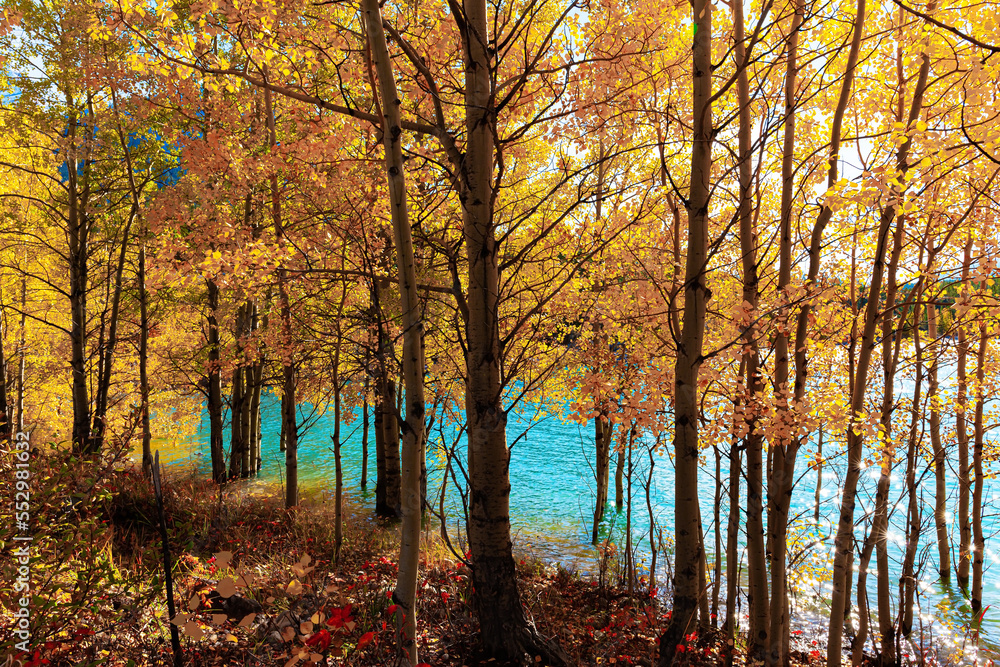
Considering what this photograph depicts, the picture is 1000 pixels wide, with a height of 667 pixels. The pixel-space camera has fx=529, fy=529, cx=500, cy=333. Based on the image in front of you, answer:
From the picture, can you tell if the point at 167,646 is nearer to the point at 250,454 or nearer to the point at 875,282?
the point at 875,282

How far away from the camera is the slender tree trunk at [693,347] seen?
308 centimetres

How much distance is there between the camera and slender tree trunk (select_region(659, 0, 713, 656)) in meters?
3.08

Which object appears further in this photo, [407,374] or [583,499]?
[583,499]

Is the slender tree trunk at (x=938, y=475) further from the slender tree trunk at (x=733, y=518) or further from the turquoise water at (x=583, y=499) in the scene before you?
the slender tree trunk at (x=733, y=518)

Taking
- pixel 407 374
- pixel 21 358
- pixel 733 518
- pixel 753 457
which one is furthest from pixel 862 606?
pixel 21 358

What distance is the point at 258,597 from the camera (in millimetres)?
4602

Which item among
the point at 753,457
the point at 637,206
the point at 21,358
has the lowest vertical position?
the point at 753,457

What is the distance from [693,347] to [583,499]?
35.4 ft

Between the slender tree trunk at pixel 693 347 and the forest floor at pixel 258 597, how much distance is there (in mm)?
912

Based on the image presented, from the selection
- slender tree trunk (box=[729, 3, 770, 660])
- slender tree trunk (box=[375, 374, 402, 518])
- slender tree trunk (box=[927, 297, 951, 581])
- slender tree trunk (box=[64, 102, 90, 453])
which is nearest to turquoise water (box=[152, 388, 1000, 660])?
slender tree trunk (box=[927, 297, 951, 581])

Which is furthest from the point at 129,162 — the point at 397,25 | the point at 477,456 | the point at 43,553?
the point at 477,456

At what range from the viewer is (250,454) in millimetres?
13602

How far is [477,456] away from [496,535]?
0.57m

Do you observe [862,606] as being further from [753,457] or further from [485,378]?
[485,378]
